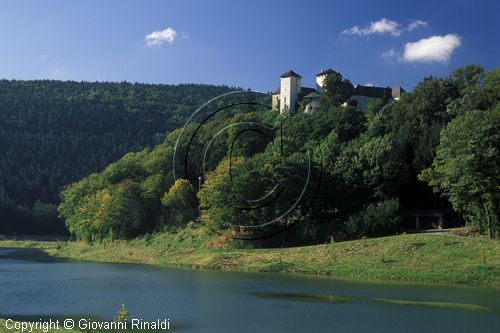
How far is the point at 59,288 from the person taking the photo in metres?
41.1

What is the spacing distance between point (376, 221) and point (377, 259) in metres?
12.1

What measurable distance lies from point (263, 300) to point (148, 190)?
175 ft

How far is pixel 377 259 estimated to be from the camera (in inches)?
1956

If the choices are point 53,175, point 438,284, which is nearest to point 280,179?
point 438,284

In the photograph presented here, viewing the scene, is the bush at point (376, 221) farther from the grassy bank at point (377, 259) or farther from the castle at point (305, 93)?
the castle at point (305, 93)

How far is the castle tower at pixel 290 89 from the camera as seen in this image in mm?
127500

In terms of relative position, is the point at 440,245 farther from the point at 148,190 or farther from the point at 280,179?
the point at 148,190

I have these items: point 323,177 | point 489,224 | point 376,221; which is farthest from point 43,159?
point 489,224

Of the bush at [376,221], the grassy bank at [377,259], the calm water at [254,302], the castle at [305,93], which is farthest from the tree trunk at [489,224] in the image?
the castle at [305,93]

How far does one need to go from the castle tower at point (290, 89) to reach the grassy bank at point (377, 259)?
64110 mm

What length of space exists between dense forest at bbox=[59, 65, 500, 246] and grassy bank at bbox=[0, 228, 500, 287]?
4271 mm

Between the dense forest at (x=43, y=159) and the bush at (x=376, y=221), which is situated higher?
the dense forest at (x=43, y=159)

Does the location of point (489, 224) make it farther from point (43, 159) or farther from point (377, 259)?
point (43, 159)

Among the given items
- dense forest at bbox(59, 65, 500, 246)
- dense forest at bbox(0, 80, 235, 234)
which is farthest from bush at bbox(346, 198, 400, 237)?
dense forest at bbox(0, 80, 235, 234)
